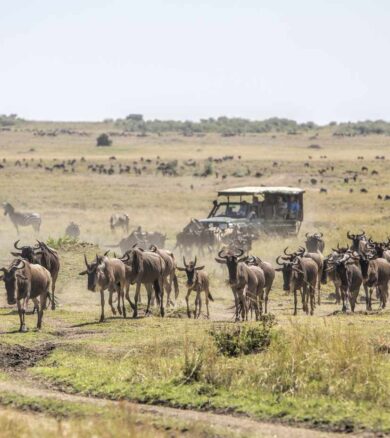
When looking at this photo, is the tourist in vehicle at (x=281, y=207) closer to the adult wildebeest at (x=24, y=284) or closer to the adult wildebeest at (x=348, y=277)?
the adult wildebeest at (x=348, y=277)

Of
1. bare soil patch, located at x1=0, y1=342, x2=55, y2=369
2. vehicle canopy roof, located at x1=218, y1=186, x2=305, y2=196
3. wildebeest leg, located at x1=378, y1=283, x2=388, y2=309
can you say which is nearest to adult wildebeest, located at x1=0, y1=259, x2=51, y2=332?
bare soil patch, located at x1=0, y1=342, x2=55, y2=369

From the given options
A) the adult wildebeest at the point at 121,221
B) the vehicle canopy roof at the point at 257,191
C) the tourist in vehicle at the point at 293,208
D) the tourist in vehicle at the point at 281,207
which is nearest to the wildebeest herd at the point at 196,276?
the vehicle canopy roof at the point at 257,191

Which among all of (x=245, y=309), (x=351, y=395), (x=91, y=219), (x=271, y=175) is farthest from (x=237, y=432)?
(x=271, y=175)

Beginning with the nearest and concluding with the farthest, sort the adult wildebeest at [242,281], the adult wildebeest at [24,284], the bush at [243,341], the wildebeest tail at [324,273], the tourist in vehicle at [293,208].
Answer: the bush at [243,341]
the adult wildebeest at [24,284]
the adult wildebeest at [242,281]
the wildebeest tail at [324,273]
the tourist in vehicle at [293,208]

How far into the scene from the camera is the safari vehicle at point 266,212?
4122 centimetres

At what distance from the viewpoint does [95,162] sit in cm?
8988

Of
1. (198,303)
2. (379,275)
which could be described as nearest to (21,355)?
(198,303)

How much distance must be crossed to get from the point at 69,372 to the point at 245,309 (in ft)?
25.0

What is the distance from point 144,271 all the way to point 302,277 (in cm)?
387

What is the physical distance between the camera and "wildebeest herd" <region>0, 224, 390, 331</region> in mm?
22844

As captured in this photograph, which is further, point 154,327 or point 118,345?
point 154,327

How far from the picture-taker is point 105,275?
24.0 metres

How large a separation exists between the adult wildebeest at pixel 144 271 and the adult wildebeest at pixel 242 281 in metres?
1.49

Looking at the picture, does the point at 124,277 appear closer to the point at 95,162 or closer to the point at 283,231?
the point at 283,231
